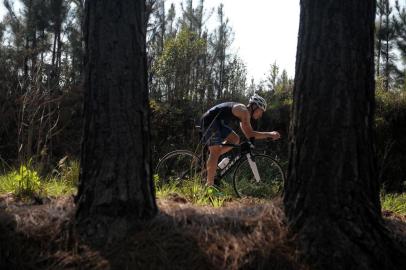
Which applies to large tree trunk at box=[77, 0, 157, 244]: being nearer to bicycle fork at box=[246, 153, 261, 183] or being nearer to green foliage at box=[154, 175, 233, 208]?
green foliage at box=[154, 175, 233, 208]

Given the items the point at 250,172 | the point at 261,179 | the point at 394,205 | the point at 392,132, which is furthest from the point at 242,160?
the point at 392,132

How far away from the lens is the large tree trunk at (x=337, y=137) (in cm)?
312

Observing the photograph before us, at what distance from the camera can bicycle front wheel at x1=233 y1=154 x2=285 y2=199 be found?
6926mm

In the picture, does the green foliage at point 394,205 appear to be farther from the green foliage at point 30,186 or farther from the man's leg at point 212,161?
the green foliage at point 30,186

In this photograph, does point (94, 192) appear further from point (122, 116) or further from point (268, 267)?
point (268, 267)

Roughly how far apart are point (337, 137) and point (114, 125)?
1.54 m

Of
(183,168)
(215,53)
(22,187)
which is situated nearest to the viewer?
(22,187)

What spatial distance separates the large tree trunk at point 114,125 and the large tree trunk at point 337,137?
3.64 ft

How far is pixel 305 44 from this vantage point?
10.8 feet

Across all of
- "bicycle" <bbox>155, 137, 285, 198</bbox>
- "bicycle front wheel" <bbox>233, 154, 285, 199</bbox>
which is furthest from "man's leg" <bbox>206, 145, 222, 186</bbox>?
"bicycle front wheel" <bbox>233, 154, 285, 199</bbox>

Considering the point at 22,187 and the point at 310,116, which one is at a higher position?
the point at 310,116

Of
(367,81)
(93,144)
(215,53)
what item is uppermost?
(215,53)

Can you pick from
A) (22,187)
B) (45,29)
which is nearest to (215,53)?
(45,29)

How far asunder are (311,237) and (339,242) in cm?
18
